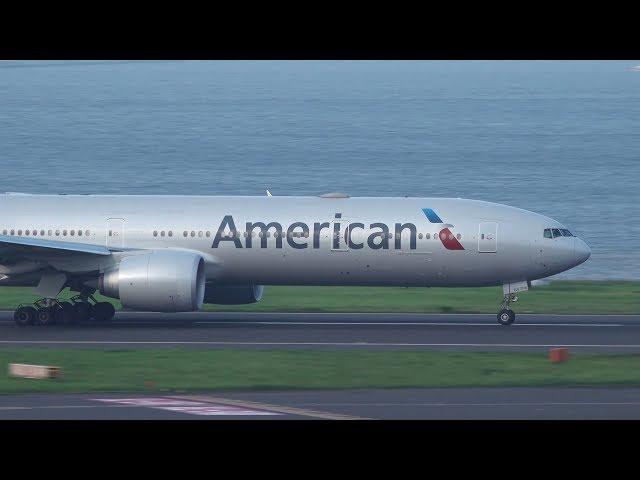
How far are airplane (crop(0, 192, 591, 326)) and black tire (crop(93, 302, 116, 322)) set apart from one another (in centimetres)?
5

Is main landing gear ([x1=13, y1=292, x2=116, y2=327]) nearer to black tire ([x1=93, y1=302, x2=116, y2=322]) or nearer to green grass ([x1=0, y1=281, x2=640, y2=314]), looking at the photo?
black tire ([x1=93, y1=302, x2=116, y2=322])

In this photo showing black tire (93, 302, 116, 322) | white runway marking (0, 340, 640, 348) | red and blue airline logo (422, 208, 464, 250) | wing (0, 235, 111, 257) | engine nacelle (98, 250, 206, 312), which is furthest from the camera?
black tire (93, 302, 116, 322)

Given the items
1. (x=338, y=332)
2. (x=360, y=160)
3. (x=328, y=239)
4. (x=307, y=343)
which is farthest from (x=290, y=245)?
(x=360, y=160)

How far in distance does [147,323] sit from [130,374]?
10.8m

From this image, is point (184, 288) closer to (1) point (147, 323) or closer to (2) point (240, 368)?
(1) point (147, 323)

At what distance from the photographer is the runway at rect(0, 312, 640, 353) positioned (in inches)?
1399

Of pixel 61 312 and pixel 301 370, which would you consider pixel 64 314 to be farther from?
pixel 301 370

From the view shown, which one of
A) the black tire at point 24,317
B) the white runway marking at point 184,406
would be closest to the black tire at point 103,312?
the black tire at point 24,317

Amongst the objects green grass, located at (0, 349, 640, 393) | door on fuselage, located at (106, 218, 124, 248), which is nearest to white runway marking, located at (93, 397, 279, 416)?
green grass, located at (0, 349, 640, 393)

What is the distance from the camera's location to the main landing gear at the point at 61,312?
3956cm

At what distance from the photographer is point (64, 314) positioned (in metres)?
40.2

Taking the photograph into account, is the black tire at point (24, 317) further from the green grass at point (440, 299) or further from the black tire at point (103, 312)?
the green grass at point (440, 299)

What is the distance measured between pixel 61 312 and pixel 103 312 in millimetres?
1556

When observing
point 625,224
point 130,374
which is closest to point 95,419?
point 130,374
